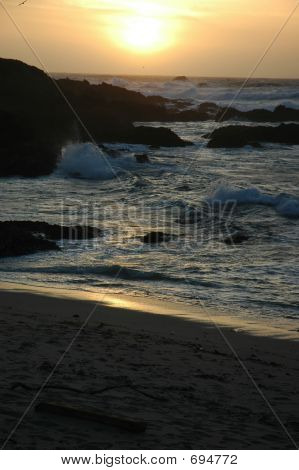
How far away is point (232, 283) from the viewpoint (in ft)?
35.6

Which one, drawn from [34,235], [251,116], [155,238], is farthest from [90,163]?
[251,116]

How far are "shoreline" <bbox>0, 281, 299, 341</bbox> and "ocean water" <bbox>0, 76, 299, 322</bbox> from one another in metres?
0.26

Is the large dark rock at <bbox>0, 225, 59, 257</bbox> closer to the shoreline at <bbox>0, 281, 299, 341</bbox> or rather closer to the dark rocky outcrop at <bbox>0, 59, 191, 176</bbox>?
the shoreline at <bbox>0, 281, 299, 341</bbox>

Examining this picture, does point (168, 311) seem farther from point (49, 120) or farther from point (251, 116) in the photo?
point (251, 116)

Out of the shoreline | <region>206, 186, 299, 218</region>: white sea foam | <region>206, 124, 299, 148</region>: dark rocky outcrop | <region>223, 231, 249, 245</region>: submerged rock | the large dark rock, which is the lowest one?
the shoreline

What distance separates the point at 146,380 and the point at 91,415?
43.4 inches

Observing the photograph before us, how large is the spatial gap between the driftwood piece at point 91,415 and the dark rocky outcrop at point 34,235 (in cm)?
711

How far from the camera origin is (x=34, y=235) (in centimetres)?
1301

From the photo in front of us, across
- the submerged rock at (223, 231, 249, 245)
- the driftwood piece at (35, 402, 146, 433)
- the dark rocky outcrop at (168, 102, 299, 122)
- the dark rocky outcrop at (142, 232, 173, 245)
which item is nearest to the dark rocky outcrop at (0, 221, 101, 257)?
the dark rocky outcrop at (142, 232, 173, 245)

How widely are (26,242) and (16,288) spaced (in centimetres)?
261

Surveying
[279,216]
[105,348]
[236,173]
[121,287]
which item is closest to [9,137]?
[236,173]

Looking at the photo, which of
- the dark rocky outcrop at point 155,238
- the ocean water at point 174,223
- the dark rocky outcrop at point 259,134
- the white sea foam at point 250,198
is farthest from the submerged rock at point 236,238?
the dark rocky outcrop at point 259,134

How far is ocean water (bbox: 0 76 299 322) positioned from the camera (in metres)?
10.5
